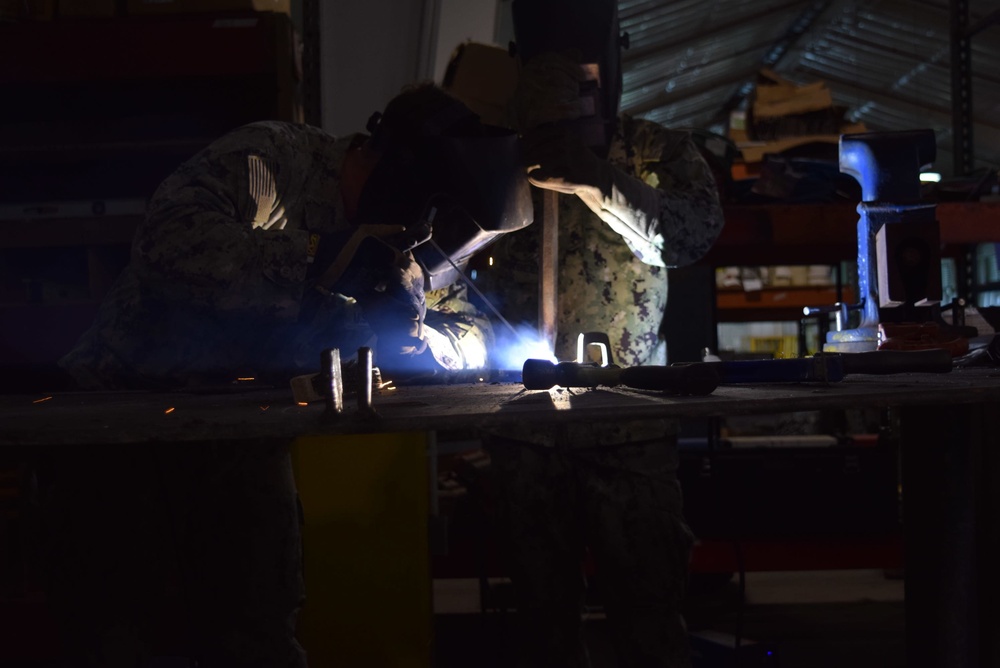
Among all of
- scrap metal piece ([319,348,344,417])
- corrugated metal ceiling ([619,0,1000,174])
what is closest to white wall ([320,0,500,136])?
scrap metal piece ([319,348,344,417])

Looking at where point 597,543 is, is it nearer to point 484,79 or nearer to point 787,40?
point 484,79

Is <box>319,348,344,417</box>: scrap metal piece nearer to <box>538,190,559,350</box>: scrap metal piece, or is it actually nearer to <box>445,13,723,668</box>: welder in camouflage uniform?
<box>445,13,723,668</box>: welder in camouflage uniform

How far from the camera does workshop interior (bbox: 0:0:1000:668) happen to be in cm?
96

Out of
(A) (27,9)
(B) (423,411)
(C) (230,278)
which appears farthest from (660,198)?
(A) (27,9)

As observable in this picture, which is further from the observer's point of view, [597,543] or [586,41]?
[586,41]

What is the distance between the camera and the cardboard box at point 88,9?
86.7 inches

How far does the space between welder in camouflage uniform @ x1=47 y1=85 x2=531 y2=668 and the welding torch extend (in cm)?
33

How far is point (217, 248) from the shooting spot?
1.22 m

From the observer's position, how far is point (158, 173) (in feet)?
8.20

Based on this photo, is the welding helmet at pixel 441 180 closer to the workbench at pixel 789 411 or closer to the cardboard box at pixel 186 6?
the workbench at pixel 789 411

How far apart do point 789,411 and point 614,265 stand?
0.94m

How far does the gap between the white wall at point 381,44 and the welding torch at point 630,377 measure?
1702 millimetres

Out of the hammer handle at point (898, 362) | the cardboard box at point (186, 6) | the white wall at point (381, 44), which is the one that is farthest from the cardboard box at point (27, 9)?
the hammer handle at point (898, 362)

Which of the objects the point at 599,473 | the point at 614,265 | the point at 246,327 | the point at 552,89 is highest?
the point at 552,89
